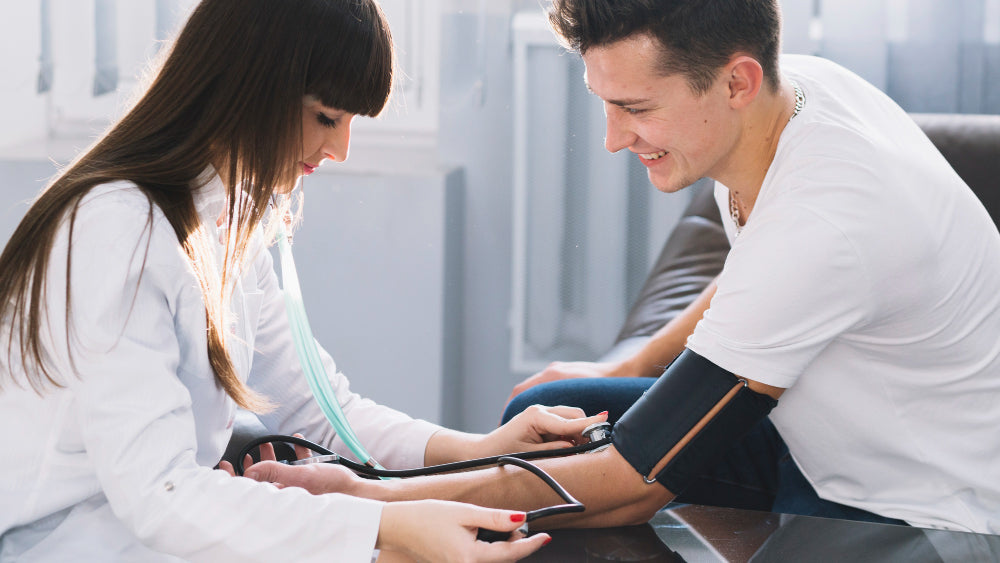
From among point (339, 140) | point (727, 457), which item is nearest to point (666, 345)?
point (727, 457)

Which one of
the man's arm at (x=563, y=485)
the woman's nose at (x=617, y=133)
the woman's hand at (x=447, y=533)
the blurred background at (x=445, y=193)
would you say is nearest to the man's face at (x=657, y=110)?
the woman's nose at (x=617, y=133)

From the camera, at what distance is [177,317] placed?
949 millimetres

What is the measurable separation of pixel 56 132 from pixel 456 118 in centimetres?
105

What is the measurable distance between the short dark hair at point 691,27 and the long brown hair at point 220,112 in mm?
293

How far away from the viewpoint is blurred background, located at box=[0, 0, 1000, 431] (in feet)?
7.67

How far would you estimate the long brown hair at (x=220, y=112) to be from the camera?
94 centimetres

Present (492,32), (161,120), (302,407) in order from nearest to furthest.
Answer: (161,120)
(302,407)
(492,32)

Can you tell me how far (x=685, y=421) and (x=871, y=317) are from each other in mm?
243

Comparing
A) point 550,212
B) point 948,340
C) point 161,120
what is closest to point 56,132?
point 550,212

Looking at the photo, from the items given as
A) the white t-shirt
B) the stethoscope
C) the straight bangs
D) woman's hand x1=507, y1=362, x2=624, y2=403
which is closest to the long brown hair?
the straight bangs

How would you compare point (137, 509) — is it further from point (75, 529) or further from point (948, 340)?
point (948, 340)

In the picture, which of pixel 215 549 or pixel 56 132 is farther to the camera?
pixel 56 132

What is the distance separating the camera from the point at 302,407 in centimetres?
133

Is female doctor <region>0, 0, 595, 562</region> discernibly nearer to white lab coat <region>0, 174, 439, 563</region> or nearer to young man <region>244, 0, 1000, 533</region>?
white lab coat <region>0, 174, 439, 563</region>
